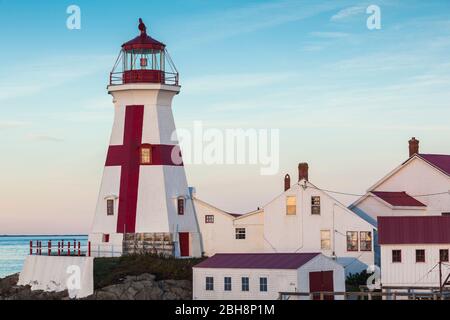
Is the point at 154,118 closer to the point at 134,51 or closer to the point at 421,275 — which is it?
the point at 134,51

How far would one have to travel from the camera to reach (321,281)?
59.5 metres

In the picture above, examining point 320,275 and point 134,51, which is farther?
point 134,51

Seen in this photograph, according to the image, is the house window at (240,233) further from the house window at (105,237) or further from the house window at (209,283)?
the house window at (209,283)

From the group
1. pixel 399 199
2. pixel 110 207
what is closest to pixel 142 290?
pixel 110 207

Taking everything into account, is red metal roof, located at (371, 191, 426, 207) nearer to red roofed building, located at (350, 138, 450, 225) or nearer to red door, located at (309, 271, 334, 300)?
red roofed building, located at (350, 138, 450, 225)

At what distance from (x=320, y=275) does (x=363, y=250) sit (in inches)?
326

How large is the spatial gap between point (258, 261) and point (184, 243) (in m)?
11.2

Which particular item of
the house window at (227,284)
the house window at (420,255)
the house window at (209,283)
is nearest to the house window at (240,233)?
the house window at (209,283)

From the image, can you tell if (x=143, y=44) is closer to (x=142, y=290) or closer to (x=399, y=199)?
(x=142, y=290)

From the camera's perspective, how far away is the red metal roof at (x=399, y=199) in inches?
2793

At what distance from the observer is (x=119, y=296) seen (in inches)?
2391

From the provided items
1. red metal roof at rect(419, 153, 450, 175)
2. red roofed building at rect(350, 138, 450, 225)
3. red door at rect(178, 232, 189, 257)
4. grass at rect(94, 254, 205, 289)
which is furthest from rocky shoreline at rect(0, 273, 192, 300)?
red metal roof at rect(419, 153, 450, 175)

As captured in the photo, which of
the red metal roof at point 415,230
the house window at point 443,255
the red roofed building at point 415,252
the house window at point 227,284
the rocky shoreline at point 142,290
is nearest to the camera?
the house window at point 227,284
